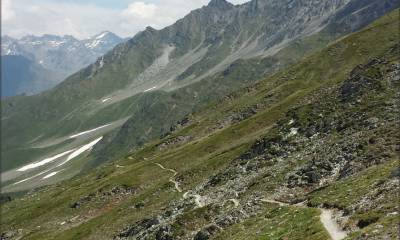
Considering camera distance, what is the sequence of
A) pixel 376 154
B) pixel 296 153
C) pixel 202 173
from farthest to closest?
pixel 202 173 < pixel 296 153 < pixel 376 154

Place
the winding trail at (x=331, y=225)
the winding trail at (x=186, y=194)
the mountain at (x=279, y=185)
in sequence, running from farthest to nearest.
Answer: the winding trail at (x=186, y=194) < the mountain at (x=279, y=185) < the winding trail at (x=331, y=225)

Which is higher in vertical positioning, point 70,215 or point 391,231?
point 391,231

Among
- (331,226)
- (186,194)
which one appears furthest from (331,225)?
(186,194)

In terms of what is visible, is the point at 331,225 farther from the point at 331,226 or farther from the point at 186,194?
the point at 186,194

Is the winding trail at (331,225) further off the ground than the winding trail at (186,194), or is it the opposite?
the winding trail at (331,225)

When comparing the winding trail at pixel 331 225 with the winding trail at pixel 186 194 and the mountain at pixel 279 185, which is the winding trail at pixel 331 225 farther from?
the winding trail at pixel 186 194

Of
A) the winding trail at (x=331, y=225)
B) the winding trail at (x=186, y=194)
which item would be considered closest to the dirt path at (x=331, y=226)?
the winding trail at (x=331, y=225)

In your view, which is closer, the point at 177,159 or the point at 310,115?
the point at 310,115

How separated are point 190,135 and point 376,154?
120 metres

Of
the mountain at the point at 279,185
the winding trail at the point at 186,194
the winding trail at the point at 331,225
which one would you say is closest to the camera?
the winding trail at the point at 331,225

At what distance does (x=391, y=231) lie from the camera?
35.7 meters

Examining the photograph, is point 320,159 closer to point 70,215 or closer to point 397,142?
point 397,142

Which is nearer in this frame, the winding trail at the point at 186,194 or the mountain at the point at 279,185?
the mountain at the point at 279,185

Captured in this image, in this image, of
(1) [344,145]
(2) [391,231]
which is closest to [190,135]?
(1) [344,145]
